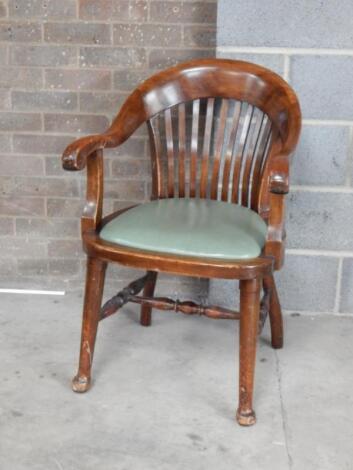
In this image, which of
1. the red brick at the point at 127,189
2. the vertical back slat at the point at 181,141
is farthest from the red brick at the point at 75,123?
the vertical back slat at the point at 181,141

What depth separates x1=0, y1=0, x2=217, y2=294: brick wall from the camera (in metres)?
2.56

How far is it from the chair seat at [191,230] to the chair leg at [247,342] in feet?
0.34

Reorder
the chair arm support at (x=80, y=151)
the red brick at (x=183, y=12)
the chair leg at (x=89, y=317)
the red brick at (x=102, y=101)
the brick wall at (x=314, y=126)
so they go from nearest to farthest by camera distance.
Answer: the chair arm support at (x=80, y=151) < the chair leg at (x=89, y=317) < the brick wall at (x=314, y=126) < the red brick at (x=183, y=12) < the red brick at (x=102, y=101)

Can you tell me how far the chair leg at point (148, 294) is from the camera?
97.0 inches

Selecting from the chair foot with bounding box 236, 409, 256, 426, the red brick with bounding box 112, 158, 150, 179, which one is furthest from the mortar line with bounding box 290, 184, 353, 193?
the chair foot with bounding box 236, 409, 256, 426

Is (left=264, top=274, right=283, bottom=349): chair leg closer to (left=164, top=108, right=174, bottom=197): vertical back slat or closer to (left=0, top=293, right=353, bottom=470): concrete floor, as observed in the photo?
(left=0, top=293, right=353, bottom=470): concrete floor

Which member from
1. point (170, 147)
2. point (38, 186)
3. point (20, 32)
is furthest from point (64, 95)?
point (170, 147)

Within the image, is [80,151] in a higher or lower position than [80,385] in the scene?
higher

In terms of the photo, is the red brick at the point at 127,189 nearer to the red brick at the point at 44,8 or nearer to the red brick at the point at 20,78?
the red brick at the point at 20,78

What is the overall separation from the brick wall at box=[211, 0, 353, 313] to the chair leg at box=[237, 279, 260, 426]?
0.73m

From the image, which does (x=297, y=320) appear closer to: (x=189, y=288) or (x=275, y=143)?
(x=189, y=288)

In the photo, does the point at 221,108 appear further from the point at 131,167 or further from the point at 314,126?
the point at 131,167

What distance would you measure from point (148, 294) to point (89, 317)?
46cm

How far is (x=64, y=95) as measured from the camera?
2.65 meters
